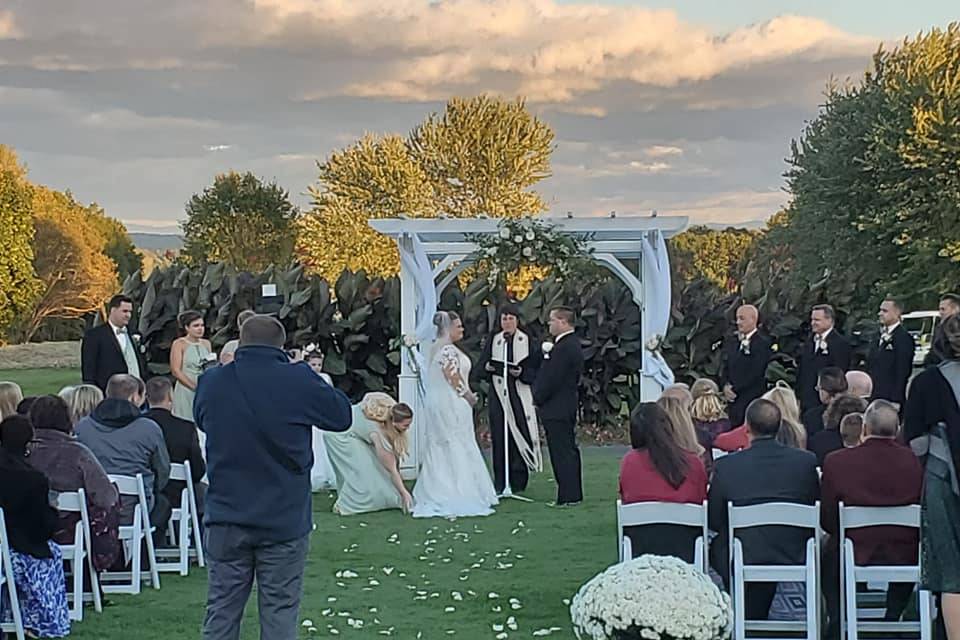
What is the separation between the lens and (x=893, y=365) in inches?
427

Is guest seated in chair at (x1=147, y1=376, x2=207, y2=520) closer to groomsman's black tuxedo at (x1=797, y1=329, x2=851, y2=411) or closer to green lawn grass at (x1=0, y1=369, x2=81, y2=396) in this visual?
groomsman's black tuxedo at (x1=797, y1=329, x2=851, y2=411)

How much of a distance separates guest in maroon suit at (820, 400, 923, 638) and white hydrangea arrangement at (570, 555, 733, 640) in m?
2.68

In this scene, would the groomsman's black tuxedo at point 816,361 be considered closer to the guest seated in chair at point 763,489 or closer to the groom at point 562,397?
the groom at point 562,397

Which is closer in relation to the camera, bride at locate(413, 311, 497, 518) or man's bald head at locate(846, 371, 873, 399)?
man's bald head at locate(846, 371, 873, 399)

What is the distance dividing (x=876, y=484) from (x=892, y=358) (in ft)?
17.9

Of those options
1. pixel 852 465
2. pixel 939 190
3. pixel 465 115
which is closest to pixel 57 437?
pixel 852 465

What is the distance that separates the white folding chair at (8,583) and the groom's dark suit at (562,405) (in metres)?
5.53

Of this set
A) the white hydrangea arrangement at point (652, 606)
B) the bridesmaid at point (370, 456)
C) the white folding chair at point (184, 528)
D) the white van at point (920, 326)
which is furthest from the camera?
the white van at point (920, 326)

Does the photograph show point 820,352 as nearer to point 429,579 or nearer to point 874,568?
point 429,579

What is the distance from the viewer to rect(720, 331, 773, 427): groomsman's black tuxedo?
11125 millimetres

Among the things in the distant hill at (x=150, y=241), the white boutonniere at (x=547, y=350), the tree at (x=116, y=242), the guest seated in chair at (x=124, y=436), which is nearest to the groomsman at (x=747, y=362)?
the white boutonniere at (x=547, y=350)

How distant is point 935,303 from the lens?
29.6 metres

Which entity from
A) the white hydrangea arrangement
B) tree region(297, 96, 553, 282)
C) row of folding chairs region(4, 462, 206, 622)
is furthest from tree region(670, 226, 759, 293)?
the white hydrangea arrangement

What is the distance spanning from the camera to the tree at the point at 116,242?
205 ft
